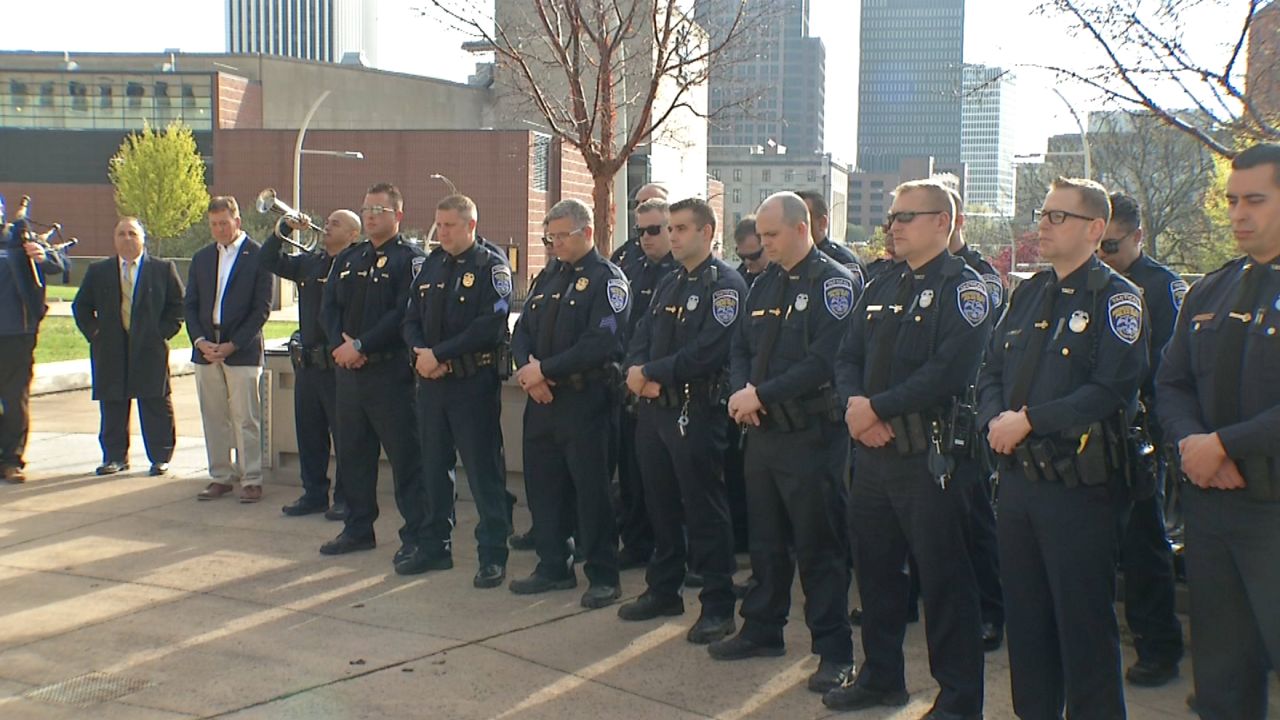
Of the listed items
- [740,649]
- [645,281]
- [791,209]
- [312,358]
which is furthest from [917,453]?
[312,358]

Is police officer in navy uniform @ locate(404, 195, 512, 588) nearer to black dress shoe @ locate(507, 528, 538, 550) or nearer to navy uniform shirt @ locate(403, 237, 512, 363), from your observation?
navy uniform shirt @ locate(403, 237, 512, 363)

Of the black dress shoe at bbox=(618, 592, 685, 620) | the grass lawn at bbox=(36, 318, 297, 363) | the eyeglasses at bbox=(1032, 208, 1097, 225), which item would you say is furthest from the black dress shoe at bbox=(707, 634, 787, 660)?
the grass lawn at bbox=(36, 318, 297, 363)

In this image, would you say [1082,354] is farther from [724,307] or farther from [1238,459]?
[724,307]

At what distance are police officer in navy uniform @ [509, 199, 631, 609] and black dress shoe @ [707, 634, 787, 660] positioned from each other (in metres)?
1.03

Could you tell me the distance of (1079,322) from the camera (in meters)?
4.39

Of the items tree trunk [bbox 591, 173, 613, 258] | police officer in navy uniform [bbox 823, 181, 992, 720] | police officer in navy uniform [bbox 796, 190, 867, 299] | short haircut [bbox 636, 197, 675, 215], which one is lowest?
police officer in navy uniform [bbox 823, 181, 992, 720]

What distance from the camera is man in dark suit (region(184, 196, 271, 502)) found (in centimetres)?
916

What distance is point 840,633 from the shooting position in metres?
5.34

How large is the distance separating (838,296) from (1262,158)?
1872 millimetres

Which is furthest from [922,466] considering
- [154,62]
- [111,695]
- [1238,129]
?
[154,62]

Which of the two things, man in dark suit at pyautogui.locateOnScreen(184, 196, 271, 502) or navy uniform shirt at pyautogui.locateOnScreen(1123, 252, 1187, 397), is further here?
man in dark suit at pyautogui.locateOnScreen(184, 196, 271, 502)

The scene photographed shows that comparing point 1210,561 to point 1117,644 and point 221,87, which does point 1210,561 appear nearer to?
point 1117,644

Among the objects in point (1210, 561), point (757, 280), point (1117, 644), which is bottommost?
point (1117, 644)

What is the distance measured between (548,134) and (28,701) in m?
58.1
